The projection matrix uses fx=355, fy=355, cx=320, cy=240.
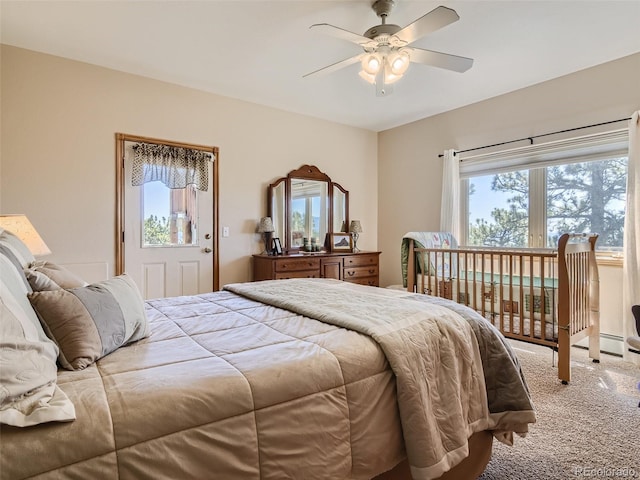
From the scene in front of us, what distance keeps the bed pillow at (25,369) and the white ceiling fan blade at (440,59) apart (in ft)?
8.19

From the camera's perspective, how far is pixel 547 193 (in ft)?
12.2

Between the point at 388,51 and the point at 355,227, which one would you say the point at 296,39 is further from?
the point at 355,227

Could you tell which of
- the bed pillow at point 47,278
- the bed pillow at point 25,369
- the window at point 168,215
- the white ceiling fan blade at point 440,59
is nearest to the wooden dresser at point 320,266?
the window at point 168,215

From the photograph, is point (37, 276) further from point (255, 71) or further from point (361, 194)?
point (361, 194)

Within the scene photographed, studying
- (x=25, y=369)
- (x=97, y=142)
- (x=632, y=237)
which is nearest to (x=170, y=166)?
(x=97, y=142)

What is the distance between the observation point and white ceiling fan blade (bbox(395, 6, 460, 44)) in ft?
6.37

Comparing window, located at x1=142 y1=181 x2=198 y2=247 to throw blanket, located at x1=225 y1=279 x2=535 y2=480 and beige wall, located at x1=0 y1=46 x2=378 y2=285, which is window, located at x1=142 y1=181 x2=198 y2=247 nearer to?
beige wall, located at x1=0 y1=46 x2=378 y2=285

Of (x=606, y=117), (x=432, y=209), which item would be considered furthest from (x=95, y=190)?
(x=606, y=117)

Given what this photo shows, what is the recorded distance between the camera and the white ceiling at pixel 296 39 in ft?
7.99

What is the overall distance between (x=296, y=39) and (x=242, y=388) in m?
2.76

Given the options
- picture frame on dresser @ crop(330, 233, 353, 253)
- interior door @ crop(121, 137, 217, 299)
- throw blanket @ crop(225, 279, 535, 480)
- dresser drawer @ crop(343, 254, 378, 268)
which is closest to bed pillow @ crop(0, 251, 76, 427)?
throw blanket @ crop(225, 279, 535, 480)

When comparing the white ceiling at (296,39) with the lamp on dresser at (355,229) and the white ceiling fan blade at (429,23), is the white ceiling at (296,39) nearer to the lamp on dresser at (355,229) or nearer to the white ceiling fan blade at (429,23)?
the white ceiling fan blade at (429,23)

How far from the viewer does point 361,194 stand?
207 inches

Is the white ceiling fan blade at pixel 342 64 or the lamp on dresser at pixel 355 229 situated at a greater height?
the white ceiling fan blade at pixel 342 64
